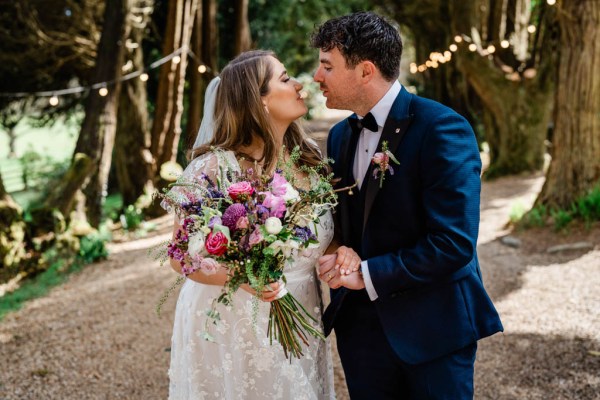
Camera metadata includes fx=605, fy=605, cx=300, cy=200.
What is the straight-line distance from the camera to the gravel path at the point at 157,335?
162 inches

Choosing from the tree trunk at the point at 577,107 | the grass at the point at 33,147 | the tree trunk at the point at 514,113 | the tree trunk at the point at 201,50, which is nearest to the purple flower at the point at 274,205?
the tree trunk at the point at 577,107

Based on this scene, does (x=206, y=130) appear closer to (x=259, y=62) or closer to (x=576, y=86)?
(x=259, y=62)

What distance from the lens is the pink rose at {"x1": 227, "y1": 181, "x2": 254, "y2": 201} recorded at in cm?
205

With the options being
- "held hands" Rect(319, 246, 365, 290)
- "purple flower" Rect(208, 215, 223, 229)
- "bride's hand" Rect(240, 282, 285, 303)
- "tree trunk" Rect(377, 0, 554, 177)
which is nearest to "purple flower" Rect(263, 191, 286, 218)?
"purple flower" Rect(208, 215, 223, 229)

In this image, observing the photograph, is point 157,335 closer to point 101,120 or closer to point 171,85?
point 101,120

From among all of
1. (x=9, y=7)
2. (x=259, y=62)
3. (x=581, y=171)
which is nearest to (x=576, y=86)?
(x=581, y=171)

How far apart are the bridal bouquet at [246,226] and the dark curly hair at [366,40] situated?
524 mm

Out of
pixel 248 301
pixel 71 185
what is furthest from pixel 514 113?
pixel 248 301

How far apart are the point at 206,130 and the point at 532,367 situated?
2.80m

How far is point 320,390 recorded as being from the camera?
9.42 ft

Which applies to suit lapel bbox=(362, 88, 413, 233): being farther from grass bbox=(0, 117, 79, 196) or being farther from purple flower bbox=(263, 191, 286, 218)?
grass bbox=(0, 117, 79, 196)

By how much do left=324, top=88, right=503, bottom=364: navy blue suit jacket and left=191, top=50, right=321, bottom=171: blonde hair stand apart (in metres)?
0.58

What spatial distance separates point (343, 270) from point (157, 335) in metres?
3.31

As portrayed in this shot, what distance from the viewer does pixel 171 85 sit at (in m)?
9.74
